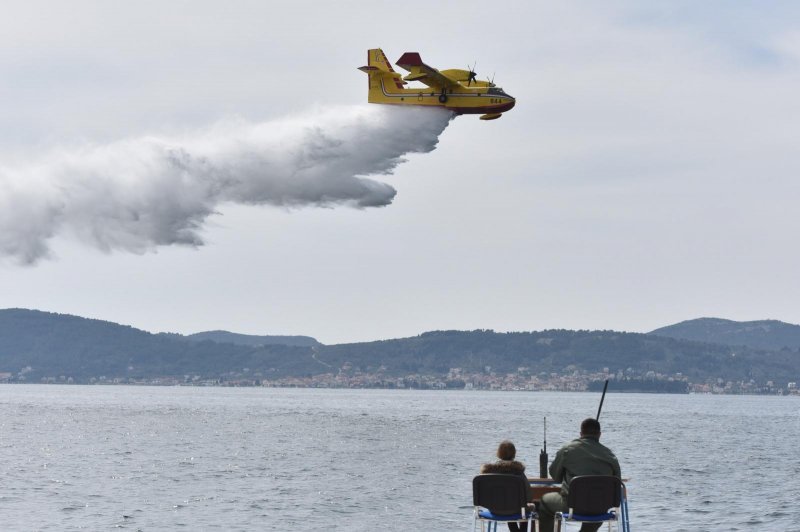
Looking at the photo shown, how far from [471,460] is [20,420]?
5969 cm

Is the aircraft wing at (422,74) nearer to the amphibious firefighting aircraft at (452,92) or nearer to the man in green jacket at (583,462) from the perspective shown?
the amphibious firefighting aircraft at (452,92)

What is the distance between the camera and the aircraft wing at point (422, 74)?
46.3 metres

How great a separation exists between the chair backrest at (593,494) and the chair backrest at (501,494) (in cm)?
64

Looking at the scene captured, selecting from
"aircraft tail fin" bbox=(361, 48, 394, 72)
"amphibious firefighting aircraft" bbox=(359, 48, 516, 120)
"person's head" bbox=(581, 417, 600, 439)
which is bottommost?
"person's head" bbox=(581, 417, 600, 439)

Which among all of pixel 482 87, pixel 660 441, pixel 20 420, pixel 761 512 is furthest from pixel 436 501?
pixel 20 420

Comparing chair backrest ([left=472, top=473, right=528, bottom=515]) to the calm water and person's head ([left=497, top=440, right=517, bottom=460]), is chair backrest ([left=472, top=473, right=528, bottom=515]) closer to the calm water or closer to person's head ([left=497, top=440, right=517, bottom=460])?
person's head ([left=497, top=440, right=517, bottom=460])

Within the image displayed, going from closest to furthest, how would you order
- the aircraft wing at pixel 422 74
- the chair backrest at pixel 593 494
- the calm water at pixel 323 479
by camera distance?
1. the chair backrest at pixel 593 494
2. the calm water at pixel 323 479
3. the aircraft wing at pixel 422 74

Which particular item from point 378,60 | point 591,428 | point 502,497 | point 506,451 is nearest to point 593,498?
point 591,428

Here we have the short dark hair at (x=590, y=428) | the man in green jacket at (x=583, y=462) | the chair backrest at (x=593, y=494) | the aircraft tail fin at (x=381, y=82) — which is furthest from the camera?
the aircraft tail fin at (x=381, y=82)

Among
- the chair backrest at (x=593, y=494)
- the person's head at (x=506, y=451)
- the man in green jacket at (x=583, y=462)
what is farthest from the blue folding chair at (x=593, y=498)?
the person's head at (x=506, y=451)

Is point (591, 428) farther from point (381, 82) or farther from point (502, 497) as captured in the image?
point (381, 82)

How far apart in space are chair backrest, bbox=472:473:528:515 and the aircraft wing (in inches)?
1361

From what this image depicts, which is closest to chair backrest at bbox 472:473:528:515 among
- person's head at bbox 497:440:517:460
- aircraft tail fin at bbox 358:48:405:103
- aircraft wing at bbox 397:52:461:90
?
person's head at bbox 497:440:517:460

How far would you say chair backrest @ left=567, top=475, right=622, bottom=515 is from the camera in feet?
42.3
